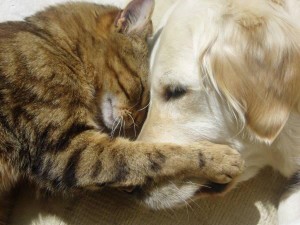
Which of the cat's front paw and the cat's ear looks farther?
the cat's ear

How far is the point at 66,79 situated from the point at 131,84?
26cm

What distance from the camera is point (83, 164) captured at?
1.83 metres

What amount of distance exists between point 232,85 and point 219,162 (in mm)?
259

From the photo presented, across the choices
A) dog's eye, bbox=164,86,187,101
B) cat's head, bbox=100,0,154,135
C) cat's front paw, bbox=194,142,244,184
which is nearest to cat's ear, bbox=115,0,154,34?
cat's head, bbox=100,0,154,135

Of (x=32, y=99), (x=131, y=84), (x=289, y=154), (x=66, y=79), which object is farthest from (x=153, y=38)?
(x=289, y=154)

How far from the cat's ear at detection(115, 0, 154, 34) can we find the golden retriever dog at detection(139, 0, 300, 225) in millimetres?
190

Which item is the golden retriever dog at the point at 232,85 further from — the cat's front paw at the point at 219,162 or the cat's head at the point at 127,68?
the cat's head at the point at 127,68

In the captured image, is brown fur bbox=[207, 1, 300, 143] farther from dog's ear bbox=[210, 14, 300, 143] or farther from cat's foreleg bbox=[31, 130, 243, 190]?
cat's foreleg bbox=[31, 130, 243, 190]

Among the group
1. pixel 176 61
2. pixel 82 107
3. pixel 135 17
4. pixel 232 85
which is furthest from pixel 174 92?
pixel 135 17

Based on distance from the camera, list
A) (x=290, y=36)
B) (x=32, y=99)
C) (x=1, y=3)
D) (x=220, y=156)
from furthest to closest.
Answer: (x=1, y=3)
(x=32, y=99)
(x=220, y=156)
(x=290, y=36)

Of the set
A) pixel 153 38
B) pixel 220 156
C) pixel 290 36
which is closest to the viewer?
pixel 290 36

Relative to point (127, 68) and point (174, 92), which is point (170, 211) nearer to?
point (174, 92)

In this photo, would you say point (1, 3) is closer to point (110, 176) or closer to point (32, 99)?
point (32, 99)

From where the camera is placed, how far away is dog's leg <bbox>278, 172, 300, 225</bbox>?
1847 millimetres
